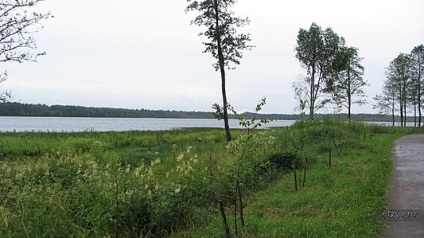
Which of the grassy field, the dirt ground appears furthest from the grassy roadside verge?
the dirt ground

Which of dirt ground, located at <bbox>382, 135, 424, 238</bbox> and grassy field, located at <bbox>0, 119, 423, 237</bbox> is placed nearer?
dirt ground, located at <bbox>382, 135, 424, 238</bbox>

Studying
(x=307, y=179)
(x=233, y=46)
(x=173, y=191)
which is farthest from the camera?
(x=233, y=46)

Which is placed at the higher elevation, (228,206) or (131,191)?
(131,191)

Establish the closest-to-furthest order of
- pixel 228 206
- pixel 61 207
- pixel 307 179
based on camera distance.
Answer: pixel 61 207, pixel 228 206, pixel 307 179

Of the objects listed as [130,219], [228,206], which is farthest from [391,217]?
[130,219]

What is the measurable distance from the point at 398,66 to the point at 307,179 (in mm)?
46050

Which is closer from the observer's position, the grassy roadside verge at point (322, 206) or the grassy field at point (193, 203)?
the grassy roadside verge at point (322, 206)

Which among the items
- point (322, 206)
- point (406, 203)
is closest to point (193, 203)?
point (322, 206)

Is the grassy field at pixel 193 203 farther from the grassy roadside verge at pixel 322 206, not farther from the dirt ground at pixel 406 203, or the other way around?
the dirt ground at pixel 406 203

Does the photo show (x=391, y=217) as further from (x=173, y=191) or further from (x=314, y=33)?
(x=314, y=33)

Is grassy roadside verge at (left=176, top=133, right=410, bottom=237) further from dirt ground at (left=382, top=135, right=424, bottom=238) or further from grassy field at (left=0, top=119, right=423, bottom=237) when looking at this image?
dirt ground at (left=382, top=135, right=424, bottom=238)

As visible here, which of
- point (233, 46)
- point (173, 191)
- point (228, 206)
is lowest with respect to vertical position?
point (228, 206)

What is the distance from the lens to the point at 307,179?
9.59 m

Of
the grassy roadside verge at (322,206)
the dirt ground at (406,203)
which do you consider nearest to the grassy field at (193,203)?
the grassy roadside verge at (322,206)
